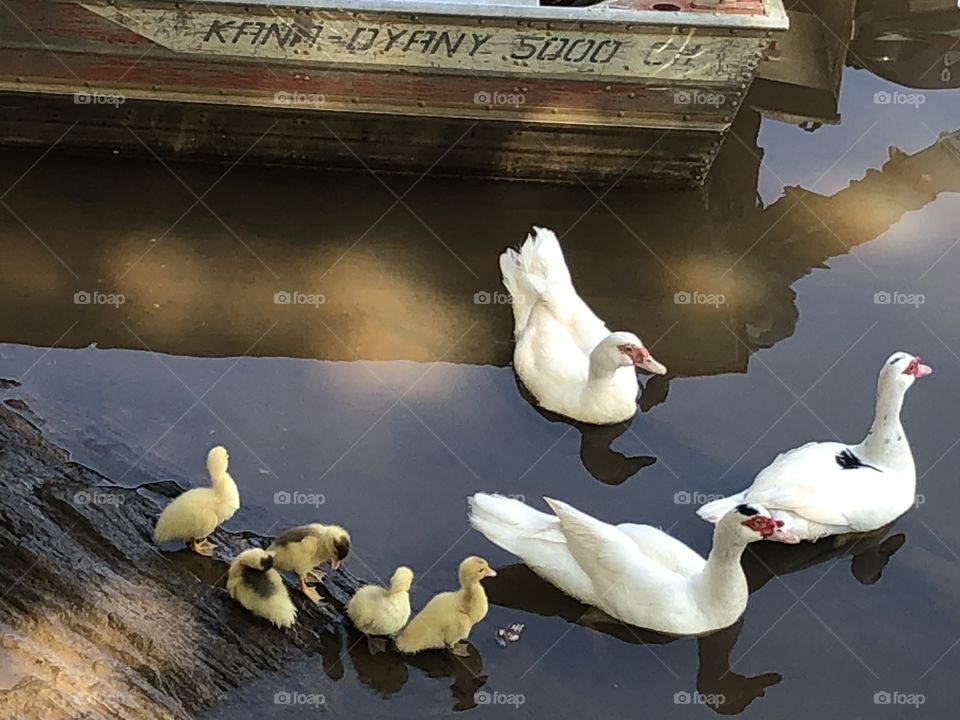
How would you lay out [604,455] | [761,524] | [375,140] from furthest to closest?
[375,140], [604,455], [761,524]

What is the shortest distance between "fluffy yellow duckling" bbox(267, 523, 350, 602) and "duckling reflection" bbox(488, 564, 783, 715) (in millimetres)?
699

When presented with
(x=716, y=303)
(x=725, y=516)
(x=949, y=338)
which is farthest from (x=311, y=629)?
(x=949, y=338)

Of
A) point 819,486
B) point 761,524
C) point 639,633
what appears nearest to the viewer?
point 761,524

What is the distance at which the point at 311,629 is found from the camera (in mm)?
4441

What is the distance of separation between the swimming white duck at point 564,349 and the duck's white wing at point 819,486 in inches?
29.6

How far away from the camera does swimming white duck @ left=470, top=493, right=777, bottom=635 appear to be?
14.1 feet

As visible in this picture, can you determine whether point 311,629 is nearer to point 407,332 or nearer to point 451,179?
point 407,332

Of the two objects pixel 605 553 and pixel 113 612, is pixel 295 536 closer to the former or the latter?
pixel 113 612

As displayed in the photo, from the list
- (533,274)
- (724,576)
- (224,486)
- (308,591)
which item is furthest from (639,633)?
(533,274)

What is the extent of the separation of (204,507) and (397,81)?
8.96 feet

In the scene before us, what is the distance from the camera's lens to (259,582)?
4328 millimetres

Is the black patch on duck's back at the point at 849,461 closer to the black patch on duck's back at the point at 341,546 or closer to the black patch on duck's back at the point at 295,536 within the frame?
the black patch on duck's back at the point at 341,546

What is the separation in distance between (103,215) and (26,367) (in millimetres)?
1205

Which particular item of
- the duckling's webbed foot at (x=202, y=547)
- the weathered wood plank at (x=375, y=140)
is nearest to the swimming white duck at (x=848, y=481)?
the duckling's webbed foot at (x=202, y=547)
